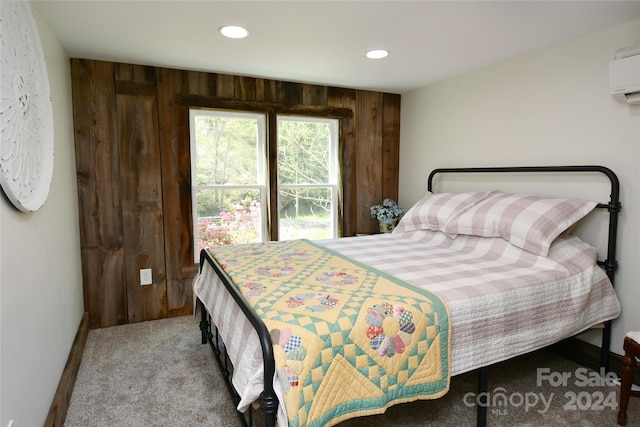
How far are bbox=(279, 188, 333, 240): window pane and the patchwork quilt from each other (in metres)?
1.80

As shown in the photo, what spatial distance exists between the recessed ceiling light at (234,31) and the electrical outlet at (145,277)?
1987mm

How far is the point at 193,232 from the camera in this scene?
325 cm

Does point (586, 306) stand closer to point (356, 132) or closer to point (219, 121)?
point (356, 132)

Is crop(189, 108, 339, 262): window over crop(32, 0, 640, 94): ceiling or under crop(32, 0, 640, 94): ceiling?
under

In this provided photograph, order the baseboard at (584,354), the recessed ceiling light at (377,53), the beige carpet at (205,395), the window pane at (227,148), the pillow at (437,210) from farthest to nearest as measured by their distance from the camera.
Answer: the window pane at (227,148)
the pillow at (437,210)
the recessed ceiling light at (377,53)
the baseboard at (584,354)
the beige carpet at (205,395)

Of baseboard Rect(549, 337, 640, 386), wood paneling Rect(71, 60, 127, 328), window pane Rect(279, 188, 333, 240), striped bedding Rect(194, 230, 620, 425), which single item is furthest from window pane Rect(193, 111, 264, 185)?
baseboard Rect(549, 337, 640, 386)

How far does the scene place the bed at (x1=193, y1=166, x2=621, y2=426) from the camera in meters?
1.28

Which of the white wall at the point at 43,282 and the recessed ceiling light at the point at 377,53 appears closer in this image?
the white wall at the point at 43,282

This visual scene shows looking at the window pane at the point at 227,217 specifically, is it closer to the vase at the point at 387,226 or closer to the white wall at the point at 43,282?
the white wall at the point at 43,282

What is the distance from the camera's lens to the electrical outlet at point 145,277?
10.2 feet

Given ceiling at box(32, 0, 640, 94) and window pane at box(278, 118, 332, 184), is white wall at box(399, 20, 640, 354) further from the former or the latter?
window pane at box(278, 118, 332, 184)

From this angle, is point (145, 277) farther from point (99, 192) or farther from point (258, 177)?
point (258, 177)

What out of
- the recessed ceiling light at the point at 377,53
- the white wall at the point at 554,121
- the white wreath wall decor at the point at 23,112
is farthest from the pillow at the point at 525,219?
the white wreath wall decor at the point at 23,112

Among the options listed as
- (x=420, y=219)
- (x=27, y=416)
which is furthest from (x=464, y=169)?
(x=27, y=416)
